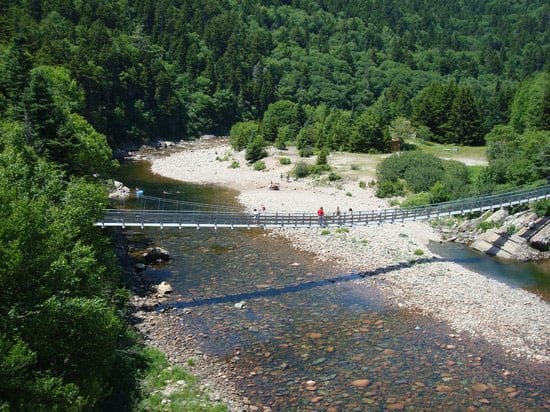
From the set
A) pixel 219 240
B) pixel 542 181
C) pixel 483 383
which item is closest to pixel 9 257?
pixel 483 383

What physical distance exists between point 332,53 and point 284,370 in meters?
154

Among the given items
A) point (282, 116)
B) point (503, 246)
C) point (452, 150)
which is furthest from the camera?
point (282, 116)

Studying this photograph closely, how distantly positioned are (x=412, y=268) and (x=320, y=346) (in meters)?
11.1

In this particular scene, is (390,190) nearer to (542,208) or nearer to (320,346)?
(542,208)

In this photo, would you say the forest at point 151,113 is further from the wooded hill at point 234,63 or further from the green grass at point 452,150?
the green grass at point 452,150

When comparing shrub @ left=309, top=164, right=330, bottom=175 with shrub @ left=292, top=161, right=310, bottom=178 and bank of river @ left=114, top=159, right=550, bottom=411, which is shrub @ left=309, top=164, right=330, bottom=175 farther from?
bank of river @ left=114, top=159, right=550, bottom=411

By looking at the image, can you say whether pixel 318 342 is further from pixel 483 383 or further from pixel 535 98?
pixel 535 98

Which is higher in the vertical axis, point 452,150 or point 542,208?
point 542,208

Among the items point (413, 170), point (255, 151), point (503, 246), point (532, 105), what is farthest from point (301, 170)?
point (532, 105)

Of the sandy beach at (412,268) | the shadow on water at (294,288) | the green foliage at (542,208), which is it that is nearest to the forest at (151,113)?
the shadow on water at (294,288)

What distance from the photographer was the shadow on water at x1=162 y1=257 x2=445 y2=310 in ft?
84.8

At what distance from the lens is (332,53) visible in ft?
541

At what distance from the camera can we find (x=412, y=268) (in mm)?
31219

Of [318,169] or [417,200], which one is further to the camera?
[318,169]
